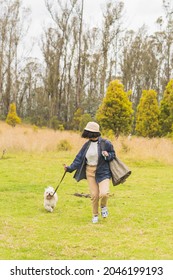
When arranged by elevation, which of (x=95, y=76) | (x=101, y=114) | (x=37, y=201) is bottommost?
(x=37, y=201)

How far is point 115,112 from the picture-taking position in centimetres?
2516

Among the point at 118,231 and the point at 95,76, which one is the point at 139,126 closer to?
the point at 95,76

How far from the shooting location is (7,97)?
45.2 m

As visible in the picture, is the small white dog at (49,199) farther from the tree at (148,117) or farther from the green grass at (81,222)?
the tree at (148,117)

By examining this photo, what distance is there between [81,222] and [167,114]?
20768mm

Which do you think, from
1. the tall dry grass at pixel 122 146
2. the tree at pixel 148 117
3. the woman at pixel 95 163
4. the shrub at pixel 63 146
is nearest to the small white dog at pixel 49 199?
the woman at pixel 95 163

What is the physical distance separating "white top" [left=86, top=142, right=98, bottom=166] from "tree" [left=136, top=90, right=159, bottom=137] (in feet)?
66.9

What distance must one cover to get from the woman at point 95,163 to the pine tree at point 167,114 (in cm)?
1930

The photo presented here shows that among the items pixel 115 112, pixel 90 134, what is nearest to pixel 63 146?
pixel 115 112

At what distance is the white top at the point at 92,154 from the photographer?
24.6ft

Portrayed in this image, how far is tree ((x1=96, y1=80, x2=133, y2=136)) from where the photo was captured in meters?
25.0

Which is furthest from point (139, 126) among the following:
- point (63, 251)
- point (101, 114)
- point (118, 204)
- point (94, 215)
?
point (63, 251)

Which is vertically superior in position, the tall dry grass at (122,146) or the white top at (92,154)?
the white top at (92,154)

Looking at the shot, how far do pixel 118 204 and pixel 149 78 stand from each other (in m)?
36.6
